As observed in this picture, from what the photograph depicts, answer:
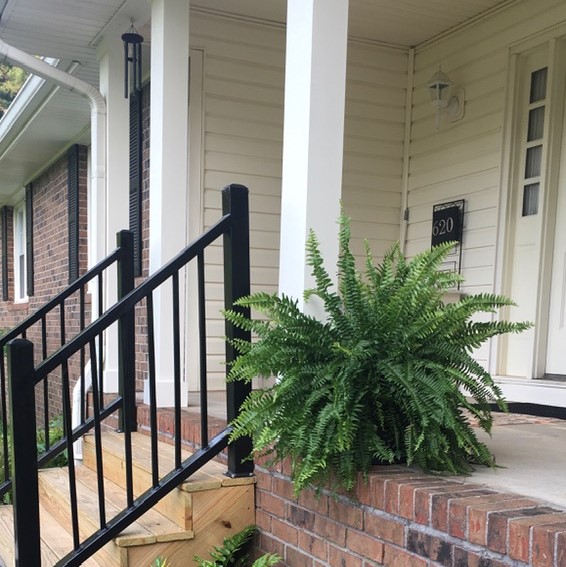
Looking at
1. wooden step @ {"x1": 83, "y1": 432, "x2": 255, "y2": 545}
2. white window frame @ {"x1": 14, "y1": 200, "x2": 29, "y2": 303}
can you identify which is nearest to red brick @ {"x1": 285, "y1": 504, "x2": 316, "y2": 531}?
wooden step @ {"x1": 83, "y1": 432, "x2": 255, "y2": 545}

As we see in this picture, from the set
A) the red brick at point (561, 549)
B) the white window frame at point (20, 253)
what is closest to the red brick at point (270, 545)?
the red brick at point (561, 549)

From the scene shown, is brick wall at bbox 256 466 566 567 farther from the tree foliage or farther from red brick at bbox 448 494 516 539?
the tree foliage

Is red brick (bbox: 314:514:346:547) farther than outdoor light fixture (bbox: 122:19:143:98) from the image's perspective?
No

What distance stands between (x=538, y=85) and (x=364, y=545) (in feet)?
9.61

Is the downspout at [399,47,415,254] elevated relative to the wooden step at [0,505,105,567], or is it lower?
elevated

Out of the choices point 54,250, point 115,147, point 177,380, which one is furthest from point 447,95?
point 54,250

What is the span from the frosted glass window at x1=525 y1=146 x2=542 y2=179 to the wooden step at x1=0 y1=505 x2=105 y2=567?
2991 mm

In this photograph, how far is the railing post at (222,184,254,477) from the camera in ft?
7.39

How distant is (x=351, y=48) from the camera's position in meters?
4.43

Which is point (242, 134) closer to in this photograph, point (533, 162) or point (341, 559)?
point (533, 162)

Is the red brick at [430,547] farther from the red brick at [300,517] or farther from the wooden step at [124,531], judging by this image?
the wooden step at [124,531]

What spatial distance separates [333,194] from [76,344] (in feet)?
3.23

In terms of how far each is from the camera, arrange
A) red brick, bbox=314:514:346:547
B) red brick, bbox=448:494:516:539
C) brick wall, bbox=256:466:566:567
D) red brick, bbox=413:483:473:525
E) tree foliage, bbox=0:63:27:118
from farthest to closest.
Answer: tree foliage, bbox=0:63:27:118, red brick, bbox=314:514:346:547, red brick, bbox=413:483:473:525, red brick, bbox=448:494:516:539, brick wall, bbox=256:466:566:567

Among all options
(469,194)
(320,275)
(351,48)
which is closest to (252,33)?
(351,48)
